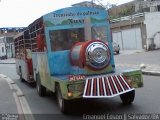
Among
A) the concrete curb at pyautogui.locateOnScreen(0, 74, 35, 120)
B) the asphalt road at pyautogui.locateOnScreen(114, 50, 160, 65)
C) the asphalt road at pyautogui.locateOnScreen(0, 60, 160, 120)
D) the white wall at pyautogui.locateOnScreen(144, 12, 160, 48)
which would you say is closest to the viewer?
the asphalt road at pyautogui.locateOnScreen(0, 60, 160, 120)

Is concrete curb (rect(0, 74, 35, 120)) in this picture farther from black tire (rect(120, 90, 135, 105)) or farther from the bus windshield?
black tire (rect(120, 90, 135, 105))

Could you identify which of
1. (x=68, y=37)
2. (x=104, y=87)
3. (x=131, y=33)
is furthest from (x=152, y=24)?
(x=104, y=87)

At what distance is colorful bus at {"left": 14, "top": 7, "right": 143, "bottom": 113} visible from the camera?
33.1 ft

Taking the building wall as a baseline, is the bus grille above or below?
below

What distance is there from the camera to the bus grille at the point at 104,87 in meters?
10.0

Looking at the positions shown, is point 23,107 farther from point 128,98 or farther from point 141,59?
point 141,59

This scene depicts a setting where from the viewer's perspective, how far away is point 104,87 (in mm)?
10062

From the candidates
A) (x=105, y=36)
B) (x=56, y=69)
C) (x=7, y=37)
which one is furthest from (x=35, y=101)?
(x=7, y=37)

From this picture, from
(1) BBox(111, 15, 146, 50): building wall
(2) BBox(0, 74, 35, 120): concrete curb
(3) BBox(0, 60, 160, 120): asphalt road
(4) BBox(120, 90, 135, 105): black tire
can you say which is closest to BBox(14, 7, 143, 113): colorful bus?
(4) BBox(120, 90, 135, 105): black tire

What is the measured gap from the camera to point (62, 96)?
1051cm

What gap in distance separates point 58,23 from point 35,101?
3363 millimetres

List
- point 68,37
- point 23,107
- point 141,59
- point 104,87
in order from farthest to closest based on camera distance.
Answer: point 141,59
point 23,107
point 68,37
point 104,87

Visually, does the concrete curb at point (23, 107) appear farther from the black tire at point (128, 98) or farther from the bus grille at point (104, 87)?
the black tire at point (128, 98)

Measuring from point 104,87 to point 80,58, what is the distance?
1125 millimetres
